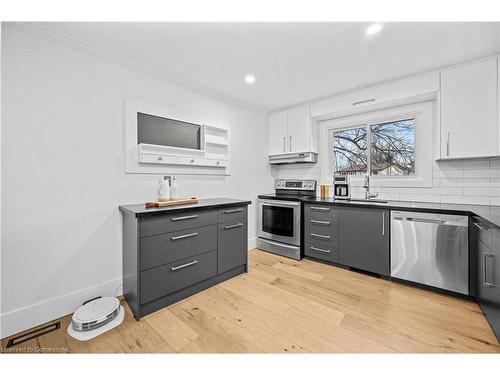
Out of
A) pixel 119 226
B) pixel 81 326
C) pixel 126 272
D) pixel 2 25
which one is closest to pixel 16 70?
pixel 2 25

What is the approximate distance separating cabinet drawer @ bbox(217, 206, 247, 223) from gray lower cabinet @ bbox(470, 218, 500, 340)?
2105mm

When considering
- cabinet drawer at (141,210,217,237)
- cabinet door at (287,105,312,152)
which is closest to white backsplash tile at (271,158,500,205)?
cabinet door at (287,105,312,152)

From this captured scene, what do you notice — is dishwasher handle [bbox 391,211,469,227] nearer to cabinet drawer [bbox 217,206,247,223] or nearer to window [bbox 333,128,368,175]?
window [bbox 333,128,368,175]

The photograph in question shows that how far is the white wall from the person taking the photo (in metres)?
1.61

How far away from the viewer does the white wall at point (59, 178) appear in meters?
1.61

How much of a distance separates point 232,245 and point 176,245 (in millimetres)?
728

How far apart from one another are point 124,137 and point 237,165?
1.60 meters

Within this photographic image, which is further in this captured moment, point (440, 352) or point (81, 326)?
point (81, 326)

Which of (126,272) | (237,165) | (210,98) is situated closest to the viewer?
(126,272)

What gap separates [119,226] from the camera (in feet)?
7.04

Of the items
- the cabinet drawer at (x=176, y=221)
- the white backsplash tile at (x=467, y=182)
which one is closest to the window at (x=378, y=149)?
the white backsplash tile at (x=467, y=182)

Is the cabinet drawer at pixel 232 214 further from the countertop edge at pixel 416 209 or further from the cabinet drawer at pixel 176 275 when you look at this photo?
the countertop edge at pixel 416 209

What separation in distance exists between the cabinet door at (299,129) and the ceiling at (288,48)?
2.30ft
